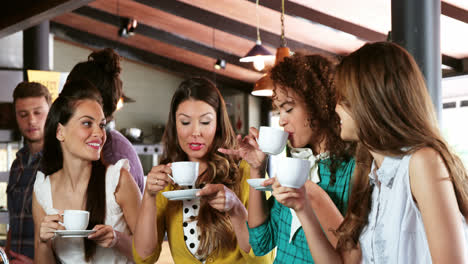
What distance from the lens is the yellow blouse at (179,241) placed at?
180 cm

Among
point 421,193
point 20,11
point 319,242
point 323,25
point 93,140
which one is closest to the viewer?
point 421,193

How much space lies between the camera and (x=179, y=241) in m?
1.84

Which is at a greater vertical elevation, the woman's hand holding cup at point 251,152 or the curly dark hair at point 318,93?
the curly dark hair at point 318,93

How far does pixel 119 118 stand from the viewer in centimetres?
1176

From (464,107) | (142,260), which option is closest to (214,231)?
(142,260)

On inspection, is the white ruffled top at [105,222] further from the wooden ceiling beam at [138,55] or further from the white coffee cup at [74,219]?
the wooden ceiling beam at [138,55]

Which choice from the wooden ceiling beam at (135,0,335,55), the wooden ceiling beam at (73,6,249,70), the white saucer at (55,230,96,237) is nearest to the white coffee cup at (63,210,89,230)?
the white saucer at (55,230,96,237)

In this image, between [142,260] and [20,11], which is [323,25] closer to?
[20,11]

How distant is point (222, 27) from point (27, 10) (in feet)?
14.8

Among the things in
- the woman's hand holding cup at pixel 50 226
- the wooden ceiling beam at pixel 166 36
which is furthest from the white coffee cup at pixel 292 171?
the wooden ceiling beam at pixel 166 36

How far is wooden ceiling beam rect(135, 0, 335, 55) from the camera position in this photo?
7379mm

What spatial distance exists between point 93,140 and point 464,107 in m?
7.69

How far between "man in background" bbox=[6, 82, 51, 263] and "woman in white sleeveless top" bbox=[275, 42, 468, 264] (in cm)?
157

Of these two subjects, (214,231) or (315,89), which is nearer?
(315,89)
